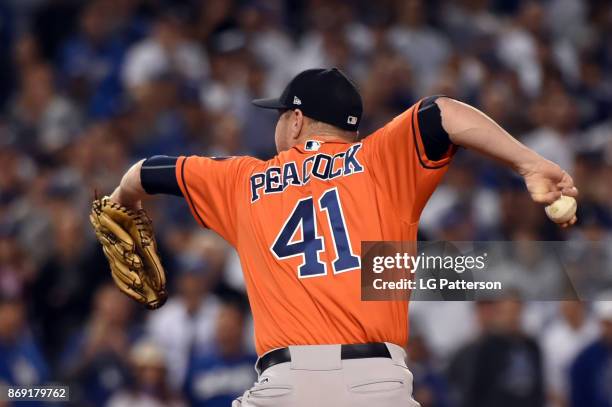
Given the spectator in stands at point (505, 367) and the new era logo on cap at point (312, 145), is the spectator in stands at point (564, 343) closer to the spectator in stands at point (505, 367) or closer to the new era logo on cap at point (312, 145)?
the spectator in stands at point (505, 367)

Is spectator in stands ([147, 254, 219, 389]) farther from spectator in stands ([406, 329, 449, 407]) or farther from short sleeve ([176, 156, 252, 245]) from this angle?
short sleeve ([176, 156, 252, 245])

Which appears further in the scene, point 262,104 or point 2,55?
point 2,55

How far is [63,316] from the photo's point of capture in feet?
26.8

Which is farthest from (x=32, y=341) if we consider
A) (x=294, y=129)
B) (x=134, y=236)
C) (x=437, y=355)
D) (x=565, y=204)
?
(x=565, y=204)

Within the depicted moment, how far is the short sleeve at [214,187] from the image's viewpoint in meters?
3.93

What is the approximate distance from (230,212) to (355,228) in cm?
52

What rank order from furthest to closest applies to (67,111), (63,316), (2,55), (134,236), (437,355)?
(2,55) < (67,111) < (63,316) < (437,355) < (134,236)

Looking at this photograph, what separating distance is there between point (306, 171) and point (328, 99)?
0.30 metres

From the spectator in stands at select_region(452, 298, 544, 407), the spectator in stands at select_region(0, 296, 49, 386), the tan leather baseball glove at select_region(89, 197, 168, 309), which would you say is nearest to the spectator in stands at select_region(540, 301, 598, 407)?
the spectator in stands at select_region(452, 298, 544, 407)

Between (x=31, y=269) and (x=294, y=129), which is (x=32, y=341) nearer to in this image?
(x=31, y=269)

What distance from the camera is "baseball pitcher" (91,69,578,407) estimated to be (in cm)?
352

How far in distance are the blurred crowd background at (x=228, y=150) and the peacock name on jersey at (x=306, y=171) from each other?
354 cm

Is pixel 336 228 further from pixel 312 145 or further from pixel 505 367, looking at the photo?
pixel 505 367

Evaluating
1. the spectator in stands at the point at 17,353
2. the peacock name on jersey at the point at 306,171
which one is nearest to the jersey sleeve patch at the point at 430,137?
the peacock name on jersey at the point at 306,171
